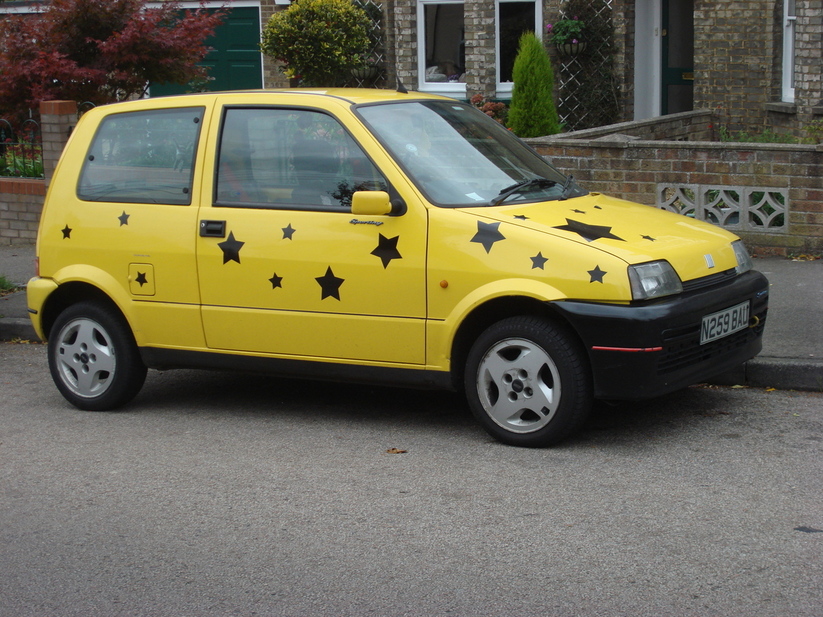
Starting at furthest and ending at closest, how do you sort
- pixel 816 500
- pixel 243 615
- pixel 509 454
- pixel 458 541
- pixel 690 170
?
pixel 690 170 → pixel 509 454 → pixel 816 500 → pixel 458 541 → pixel 243 615

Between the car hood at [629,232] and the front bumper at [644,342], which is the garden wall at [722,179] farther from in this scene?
the front bumper at [644,342]

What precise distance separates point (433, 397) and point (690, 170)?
4446 mm

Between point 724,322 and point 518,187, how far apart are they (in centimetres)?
129

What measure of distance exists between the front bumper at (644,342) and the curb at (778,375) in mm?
1306

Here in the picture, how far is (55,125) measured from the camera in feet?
38.3

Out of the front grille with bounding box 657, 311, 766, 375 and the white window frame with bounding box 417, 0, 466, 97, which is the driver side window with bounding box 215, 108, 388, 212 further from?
the white window frame with bounding box 417, 0, 466, 97

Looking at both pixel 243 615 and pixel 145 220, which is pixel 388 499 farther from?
pixel 145 220

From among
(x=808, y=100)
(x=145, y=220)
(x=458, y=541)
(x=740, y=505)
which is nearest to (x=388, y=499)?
Result: (x=458, y=541)

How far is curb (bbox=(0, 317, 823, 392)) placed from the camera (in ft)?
22.1

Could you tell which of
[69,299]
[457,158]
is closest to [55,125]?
[69,299]

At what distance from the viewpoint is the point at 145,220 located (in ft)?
21.1

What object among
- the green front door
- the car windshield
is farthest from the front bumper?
the green front door

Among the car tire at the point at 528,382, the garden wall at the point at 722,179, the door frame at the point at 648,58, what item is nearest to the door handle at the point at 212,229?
the car tire at the point at 528,382

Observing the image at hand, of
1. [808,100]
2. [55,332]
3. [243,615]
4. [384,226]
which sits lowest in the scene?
[243,615]
